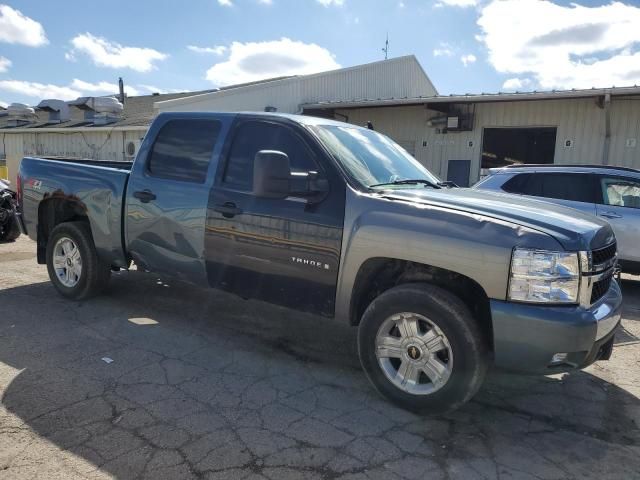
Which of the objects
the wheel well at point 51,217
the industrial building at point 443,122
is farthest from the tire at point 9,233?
the industrial building at point 443,122

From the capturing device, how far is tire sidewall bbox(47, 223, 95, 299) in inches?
204

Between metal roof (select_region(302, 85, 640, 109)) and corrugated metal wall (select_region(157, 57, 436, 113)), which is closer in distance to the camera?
metal roof (select_region(302, 85, 640, 109))

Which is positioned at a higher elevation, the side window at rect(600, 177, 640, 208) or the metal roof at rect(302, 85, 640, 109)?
the metal roof at rect(302, 85, 640, 109)

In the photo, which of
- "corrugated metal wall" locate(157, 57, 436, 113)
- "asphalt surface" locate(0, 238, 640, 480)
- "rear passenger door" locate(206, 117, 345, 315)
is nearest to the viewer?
"asphalt surface" locate(0, 238, 640, 480)

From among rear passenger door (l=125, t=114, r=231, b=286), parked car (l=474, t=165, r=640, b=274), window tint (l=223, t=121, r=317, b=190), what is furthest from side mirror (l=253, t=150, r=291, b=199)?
parked car (l=474, t=165, r=640, b=274)

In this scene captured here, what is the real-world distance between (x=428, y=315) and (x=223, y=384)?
1.55 m

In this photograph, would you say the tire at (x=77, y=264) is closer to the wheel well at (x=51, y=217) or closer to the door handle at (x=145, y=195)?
the wheel well at (x=51, y=217)

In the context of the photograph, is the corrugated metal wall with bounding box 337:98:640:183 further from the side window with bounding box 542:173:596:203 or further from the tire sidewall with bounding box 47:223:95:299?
the tire sidewall with bounding box 47:223:95:299

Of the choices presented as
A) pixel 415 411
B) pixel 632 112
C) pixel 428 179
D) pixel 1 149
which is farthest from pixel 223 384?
pixel 1 149

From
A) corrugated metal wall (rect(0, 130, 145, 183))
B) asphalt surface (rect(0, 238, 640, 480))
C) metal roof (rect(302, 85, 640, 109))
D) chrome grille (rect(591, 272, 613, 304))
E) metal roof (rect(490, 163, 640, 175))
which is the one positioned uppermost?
metal roof (rect(302, 85, 640, 109))

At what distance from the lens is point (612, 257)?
3436 mm

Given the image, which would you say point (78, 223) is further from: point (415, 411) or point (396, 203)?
point (415, 411)

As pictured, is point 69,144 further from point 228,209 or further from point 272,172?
point 272,172

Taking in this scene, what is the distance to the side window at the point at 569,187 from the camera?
6.96 meters
